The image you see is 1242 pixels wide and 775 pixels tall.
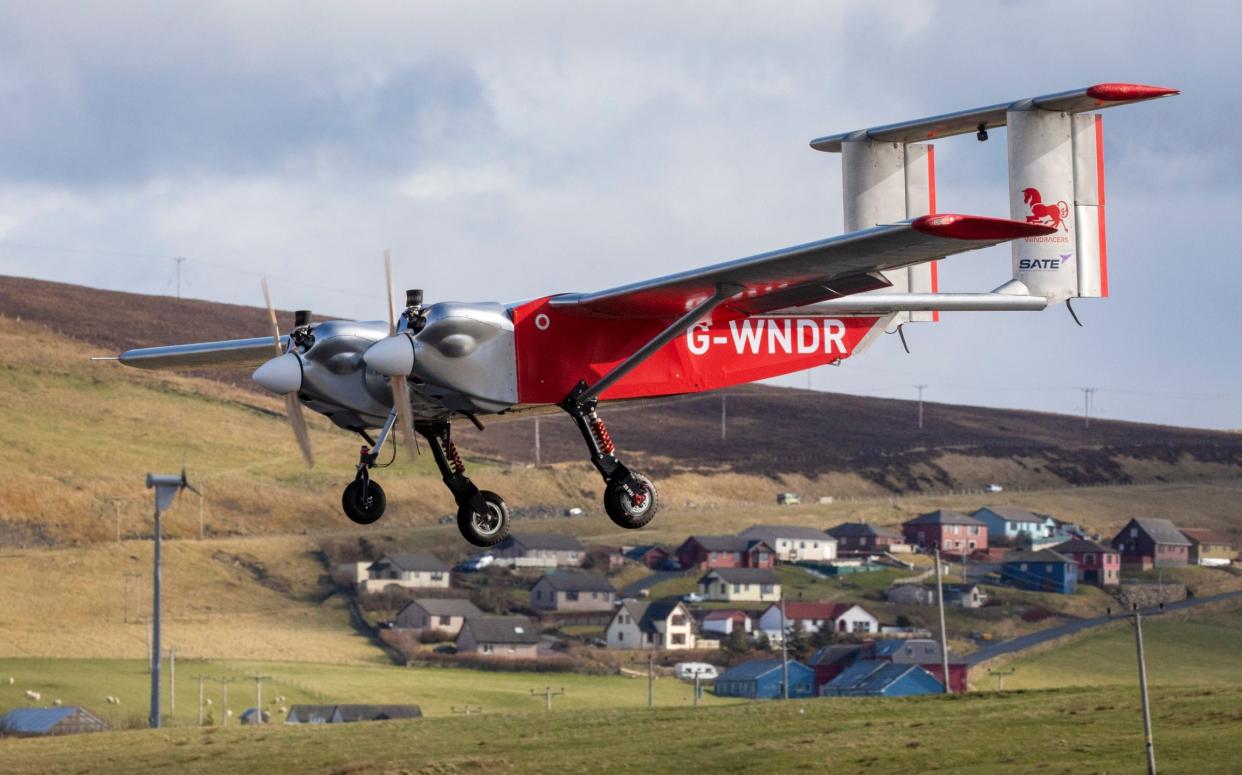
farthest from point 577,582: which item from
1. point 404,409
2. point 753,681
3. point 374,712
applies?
point 404,409

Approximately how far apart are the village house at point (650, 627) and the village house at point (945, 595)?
24.8 m

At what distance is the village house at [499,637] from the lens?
153 metres

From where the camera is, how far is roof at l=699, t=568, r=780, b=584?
18125 cm

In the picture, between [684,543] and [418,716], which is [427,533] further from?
[418,716]

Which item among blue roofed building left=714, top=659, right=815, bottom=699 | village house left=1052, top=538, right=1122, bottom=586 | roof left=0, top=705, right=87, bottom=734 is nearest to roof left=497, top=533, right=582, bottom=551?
blue roofed building left=714, top=659, right=815, bottom=699

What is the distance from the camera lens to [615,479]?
30531mm

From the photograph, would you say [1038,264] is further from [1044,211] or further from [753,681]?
[753,681]

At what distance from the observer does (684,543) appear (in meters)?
193

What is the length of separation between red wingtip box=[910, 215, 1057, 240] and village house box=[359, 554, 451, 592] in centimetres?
14098

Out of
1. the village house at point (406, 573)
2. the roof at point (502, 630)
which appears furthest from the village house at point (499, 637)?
the village house at point (406, 573)

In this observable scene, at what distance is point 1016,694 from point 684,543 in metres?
83.1

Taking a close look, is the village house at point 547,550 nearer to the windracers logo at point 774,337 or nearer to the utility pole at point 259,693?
the utility pole at point 259,693

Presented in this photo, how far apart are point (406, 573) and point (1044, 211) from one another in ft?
451

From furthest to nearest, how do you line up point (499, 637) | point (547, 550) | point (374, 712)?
point (547, 550) → point (499, 637) → point (374, 712)
